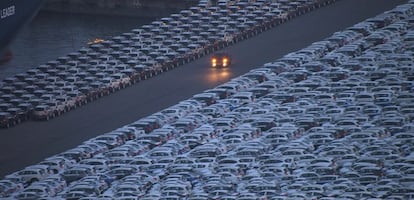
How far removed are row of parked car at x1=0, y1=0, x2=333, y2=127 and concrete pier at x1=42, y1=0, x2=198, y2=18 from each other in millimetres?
6452

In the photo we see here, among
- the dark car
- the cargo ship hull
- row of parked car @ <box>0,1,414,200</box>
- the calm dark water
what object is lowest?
the calm dark water

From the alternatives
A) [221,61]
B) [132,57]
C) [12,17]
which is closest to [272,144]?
[12,17]

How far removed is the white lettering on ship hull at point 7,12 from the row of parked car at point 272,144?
311cm

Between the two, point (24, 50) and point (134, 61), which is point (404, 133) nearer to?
point (134, 61)

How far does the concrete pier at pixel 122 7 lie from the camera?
6016 cm

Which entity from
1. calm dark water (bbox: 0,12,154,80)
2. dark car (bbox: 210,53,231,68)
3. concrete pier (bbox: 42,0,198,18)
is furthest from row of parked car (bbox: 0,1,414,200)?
concrete pier (bbox: 42,0,198,18)

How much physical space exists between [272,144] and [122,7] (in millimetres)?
24393

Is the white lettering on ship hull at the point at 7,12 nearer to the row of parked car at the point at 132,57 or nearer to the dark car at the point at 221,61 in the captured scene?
the row of parked car at the point at 132,57

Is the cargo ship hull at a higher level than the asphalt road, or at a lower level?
higher

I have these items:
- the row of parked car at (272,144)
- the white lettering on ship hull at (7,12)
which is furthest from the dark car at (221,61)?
the white lettering on ship hull at (7,12)

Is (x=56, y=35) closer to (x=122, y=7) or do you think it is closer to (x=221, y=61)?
(x=122, y=7)

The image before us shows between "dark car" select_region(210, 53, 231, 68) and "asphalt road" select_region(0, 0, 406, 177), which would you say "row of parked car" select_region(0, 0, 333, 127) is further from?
"dark car" select_region(210, 53, 231, 68)

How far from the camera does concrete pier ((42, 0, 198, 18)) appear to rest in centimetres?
6016

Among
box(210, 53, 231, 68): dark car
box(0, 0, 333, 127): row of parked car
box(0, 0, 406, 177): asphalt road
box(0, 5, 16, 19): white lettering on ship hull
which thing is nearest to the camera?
box(0, 5, 16, 19): white lettering on ship hull
